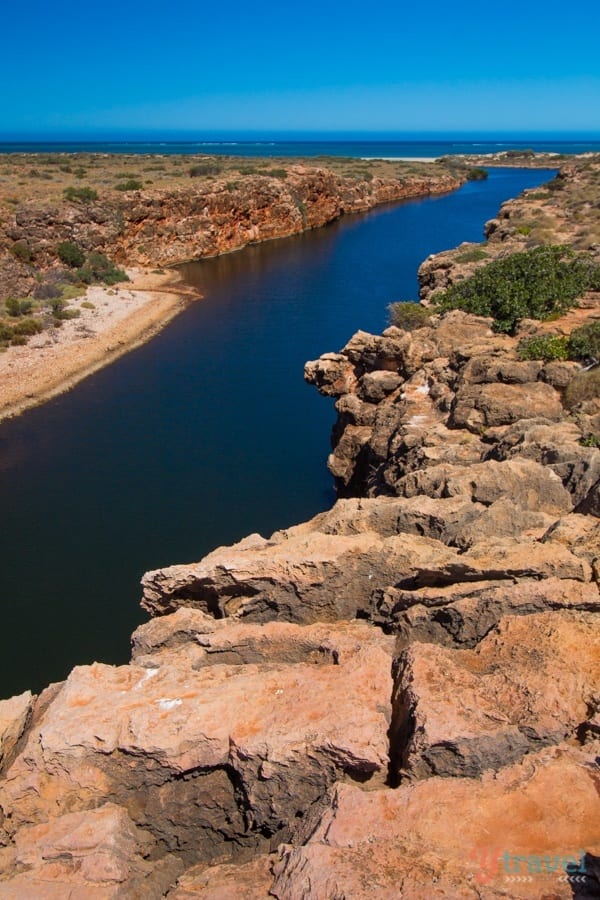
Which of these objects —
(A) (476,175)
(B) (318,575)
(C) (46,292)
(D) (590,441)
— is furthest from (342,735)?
(A) (476,175)

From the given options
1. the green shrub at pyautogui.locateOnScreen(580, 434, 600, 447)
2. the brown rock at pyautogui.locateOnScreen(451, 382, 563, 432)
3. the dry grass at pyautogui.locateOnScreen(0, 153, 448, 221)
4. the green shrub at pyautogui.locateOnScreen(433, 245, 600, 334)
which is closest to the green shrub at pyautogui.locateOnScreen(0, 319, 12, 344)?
the dry grass at pyautogui.locateOnScreen(0, 153, 448, 221)

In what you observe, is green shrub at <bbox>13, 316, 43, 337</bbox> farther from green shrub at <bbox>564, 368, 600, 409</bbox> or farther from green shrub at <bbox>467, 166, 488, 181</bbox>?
green shrub at <bbox>467, 166, 488, 181</bbox>

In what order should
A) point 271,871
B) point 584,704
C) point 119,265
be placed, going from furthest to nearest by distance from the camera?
1. point 119,265
2. point 584,704
3. point 271,871

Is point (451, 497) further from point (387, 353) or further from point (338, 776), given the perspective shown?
point (387, 353)

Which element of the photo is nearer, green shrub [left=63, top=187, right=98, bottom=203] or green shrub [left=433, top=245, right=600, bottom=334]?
green shrub [left=433, top=245, right=600, bottom=334]

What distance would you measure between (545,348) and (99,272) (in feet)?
134

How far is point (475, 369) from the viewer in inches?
555

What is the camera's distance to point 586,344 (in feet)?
46.3

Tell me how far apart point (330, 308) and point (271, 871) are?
125ft

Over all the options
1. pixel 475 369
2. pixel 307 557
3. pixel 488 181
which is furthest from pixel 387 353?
pixel 488 181

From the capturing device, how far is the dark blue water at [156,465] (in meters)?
16.2

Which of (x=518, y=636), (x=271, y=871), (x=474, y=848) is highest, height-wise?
(x=518, y=636)

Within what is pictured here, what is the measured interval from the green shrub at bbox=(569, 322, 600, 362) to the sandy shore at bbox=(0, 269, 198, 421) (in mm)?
22387

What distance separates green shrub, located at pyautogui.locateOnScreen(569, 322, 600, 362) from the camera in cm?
1398
